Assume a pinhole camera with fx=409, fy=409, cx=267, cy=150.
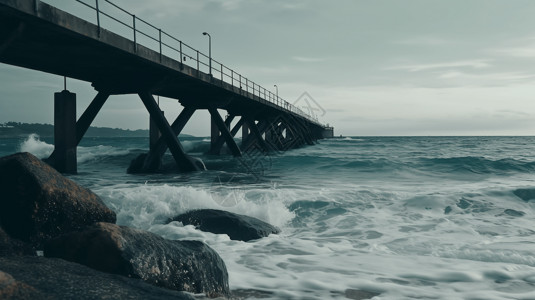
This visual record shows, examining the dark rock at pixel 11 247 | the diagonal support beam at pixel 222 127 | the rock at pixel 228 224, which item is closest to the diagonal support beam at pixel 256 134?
the diagonal support beam at pixel 222 127

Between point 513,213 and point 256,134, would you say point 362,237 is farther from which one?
point 256,134

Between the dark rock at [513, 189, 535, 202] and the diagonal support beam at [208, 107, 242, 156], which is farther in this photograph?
the diagonal support beam at [208, 107, 242, 156]

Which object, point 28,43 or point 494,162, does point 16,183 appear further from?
point 494,162

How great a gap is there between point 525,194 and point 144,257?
38.5 ft

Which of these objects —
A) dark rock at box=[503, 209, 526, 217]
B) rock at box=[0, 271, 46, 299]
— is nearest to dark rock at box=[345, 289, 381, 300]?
rock at box=[0, 271, 46, 299]

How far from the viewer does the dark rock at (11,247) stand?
3.87 meters

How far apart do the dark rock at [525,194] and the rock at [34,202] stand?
11.3 metres

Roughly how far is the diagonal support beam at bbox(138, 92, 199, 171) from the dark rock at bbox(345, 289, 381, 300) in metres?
11.8

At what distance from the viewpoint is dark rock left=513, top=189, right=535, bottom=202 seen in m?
11.3

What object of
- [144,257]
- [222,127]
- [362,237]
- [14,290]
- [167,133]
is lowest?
[362,237]

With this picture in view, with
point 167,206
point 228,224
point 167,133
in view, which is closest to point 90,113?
point 167,133

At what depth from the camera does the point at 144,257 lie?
347 centimetres

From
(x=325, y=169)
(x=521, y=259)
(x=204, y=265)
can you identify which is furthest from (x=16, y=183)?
(x=325, y=169)

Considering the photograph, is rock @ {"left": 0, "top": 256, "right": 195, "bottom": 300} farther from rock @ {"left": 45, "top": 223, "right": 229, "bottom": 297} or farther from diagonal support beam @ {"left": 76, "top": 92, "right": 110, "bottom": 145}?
diagonal support beam @ {"left": 76, "top": 92, "right": 110, "bottom": 145}
